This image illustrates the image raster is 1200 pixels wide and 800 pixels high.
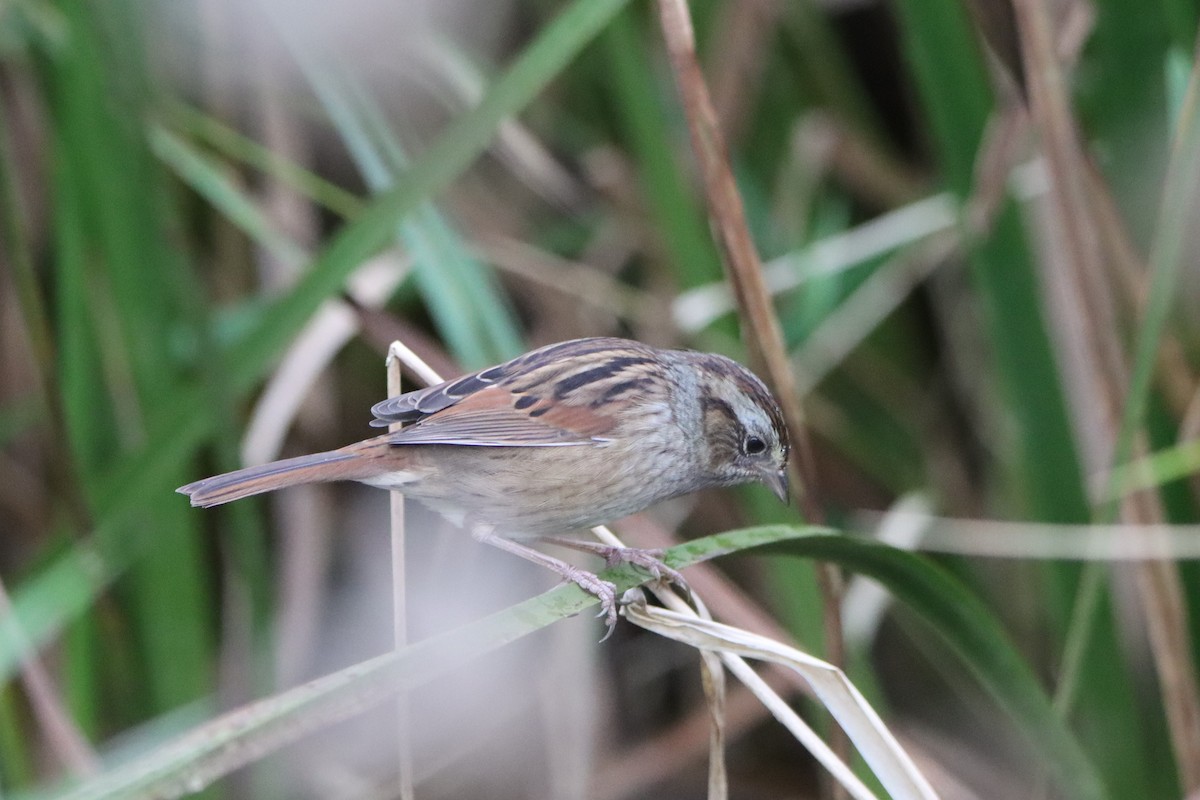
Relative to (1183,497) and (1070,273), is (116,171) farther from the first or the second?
(1183,497)

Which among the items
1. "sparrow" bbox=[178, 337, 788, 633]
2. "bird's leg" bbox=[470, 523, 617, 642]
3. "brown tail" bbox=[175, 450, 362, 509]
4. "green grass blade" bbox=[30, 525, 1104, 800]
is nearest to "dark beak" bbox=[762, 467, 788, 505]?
"sparrow" bbox=[178, 337, 788, 633]

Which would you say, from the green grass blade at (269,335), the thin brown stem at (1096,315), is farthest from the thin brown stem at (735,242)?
the thin brown stem at (1096,315)

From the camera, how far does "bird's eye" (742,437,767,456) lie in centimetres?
211

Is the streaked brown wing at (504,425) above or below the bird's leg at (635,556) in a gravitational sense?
above

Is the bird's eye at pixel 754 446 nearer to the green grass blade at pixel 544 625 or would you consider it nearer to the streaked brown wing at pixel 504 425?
the streaked brown wing at pixel 504 425

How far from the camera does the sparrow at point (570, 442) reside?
6.45ft

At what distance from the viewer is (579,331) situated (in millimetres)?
2902

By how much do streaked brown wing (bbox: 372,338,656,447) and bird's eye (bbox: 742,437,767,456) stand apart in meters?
0.22

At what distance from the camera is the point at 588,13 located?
5.87 ft

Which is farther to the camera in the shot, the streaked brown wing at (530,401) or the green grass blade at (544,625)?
the streaked brown wing at (530,401)

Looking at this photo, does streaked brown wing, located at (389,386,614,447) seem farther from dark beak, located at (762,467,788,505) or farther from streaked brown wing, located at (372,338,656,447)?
dark beak, located at (762,467,788,505)

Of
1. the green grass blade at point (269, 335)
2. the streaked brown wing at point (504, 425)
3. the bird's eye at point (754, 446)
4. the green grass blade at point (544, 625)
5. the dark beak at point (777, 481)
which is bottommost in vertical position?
the green grass blade at point (544, 625)

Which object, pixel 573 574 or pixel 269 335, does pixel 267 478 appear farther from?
pixel 573 574

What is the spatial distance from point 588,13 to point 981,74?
86 cm
